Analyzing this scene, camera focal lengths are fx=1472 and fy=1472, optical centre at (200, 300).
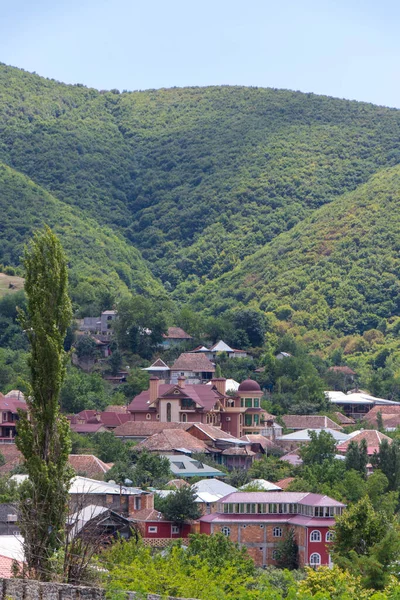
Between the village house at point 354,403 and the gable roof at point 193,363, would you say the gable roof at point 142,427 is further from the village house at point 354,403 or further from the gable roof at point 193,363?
the village house at point 354,403

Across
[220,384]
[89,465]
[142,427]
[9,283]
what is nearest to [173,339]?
[220,384]

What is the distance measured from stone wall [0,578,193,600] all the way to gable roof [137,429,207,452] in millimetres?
54828

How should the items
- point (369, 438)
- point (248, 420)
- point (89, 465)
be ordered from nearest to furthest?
point (89, 465) → point (369, 438) → point (248, 420)

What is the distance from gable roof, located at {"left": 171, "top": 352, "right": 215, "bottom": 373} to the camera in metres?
112

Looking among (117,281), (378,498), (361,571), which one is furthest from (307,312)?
(361,571)

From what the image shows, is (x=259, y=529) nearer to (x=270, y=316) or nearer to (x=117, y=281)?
(x=270, y=316)

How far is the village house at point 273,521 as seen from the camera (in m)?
66.4

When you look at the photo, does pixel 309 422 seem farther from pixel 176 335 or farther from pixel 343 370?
pixel 343 370

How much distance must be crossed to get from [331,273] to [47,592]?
13640 centimetres

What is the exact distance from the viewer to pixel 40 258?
36375 millimetres

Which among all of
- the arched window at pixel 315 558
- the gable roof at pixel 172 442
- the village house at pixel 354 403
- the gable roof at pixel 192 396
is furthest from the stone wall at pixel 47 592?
the village house at pixel 354 403

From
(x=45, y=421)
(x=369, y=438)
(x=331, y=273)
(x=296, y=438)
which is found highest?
(x=331, y=273)

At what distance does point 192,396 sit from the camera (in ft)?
328

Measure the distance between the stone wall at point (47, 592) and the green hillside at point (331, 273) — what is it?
122 metres
